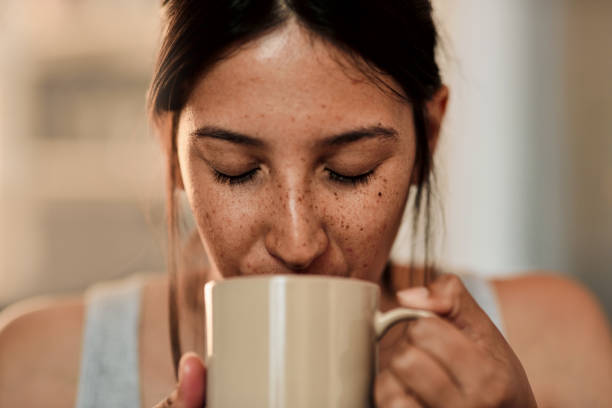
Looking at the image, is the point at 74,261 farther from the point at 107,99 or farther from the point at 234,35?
the point at 234,35

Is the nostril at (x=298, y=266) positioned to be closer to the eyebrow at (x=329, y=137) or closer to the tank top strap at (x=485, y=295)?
the eyebrow at (x=329, y=137)

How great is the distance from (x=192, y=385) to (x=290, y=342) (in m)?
0.11

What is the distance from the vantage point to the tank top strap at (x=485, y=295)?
1196 mm

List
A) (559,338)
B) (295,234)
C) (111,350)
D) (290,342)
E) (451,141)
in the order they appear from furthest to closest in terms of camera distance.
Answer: (451,141) < (559,338) < (111,350) < (295,234) < (290,342)

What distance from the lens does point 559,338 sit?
118cm

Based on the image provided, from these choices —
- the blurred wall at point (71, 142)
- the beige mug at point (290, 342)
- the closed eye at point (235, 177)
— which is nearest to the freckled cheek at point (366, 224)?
the closed eye at point (235, 177)

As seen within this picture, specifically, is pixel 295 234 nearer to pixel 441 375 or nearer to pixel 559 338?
pixel 441 375

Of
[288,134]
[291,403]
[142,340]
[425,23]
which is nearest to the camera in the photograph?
[291,403]

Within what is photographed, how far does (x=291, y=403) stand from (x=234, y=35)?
1.37ft

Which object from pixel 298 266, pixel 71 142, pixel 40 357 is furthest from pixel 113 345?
pixel 71 142

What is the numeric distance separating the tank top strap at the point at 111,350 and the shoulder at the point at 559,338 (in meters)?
0.68

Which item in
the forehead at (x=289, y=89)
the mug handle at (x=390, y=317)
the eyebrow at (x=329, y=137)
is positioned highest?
the forehead at (x=289, y=89)

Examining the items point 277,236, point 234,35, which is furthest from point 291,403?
point 234,35

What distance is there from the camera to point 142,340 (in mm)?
1101
